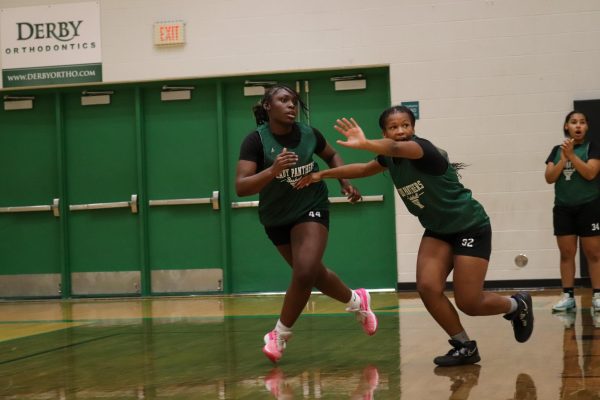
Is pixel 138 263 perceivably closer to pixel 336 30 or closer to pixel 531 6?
pixel 336 30

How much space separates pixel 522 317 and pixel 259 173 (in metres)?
1.72

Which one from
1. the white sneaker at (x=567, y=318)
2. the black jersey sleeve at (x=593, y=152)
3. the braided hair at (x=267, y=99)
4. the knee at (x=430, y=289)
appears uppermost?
the braided hair at (x=267, y=99)

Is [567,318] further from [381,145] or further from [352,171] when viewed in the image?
[381,145]

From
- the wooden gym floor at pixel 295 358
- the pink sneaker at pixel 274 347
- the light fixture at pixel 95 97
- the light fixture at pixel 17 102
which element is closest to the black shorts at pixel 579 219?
the wooden gym floor at pixel 295 358

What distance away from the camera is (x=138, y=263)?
11.7m

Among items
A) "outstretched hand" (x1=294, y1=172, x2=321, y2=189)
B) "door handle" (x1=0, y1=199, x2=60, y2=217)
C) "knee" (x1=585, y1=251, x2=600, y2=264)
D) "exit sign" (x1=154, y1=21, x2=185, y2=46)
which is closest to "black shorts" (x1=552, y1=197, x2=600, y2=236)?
"knee" (x1=585, y1=251, x2=600, y2=264)

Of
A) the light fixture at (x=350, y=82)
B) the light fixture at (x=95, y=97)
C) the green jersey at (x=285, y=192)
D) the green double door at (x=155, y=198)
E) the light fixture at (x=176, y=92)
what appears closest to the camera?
the green jersey at (x=285, y=192)

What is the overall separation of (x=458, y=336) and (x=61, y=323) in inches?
183

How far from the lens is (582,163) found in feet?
25.1

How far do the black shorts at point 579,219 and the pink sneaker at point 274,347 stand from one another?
335 centimetres

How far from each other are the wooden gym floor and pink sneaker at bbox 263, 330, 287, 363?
6 cm

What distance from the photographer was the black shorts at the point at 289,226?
5562 millimetres

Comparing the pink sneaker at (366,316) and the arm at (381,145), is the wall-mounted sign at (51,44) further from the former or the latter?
the arm at (381,145)

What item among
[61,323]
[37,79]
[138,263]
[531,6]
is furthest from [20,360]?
[531,6]
